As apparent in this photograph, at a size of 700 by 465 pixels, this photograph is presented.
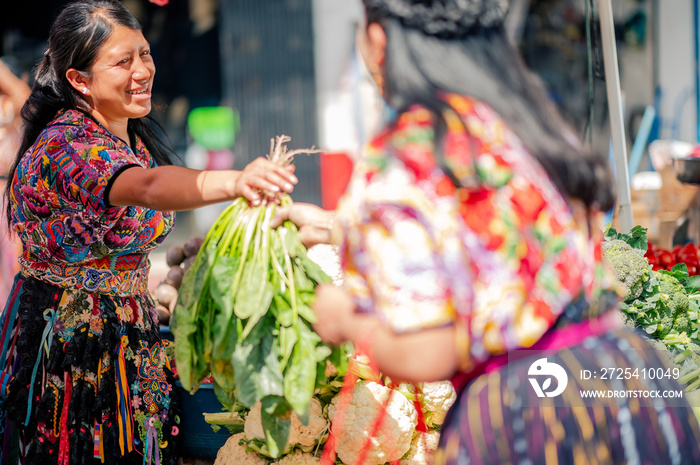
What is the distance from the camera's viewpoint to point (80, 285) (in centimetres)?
212

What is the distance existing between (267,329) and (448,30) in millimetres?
798

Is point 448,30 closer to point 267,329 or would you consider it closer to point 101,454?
point 267,329

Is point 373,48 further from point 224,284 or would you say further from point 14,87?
point 14,87

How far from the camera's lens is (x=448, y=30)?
118 cm

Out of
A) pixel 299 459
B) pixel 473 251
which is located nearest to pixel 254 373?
pixel 473 251

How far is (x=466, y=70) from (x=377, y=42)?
17cm

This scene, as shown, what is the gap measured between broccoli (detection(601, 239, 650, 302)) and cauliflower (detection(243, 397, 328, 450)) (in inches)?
50.2

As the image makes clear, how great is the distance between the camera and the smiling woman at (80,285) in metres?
2.04

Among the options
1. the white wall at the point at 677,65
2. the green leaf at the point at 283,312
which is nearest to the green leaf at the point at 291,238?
the green leaf at the point at 283,312

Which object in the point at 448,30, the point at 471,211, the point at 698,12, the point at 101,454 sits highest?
the point at 698,12

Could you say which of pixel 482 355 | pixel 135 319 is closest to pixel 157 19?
pixel 135 319

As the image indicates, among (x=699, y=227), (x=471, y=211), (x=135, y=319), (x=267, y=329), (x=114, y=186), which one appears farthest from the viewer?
(x=699, y=227)

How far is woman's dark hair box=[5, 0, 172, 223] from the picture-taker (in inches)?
81.8

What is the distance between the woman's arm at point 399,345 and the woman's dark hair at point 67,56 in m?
Result: 1.35
